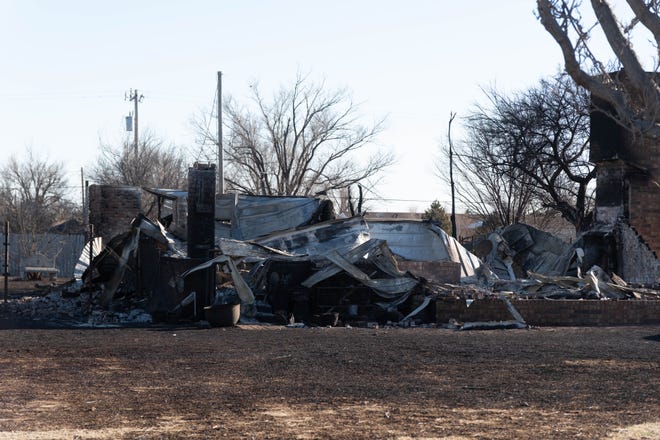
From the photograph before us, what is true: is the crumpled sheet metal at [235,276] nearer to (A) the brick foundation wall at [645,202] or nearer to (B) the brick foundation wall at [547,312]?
(B) the brick foundation wall at [547,312]

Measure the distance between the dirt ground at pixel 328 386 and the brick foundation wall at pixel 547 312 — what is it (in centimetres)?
A: 251

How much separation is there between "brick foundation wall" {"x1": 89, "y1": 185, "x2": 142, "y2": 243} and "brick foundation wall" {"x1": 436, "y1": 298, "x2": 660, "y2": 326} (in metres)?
15.3

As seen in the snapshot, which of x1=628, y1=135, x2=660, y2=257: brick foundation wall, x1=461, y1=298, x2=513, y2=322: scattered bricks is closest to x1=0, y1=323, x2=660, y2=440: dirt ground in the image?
x1=461, y1=298, x2=513, y2=322: scattered bricks

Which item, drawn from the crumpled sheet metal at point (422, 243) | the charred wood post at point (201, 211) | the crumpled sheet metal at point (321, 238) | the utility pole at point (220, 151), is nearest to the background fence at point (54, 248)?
the utility pole at point (220, 151)

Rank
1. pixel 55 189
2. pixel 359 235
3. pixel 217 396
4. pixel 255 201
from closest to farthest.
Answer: pixel 217 396 < pixel 359 235 < pixel 255 201 < pixel 55 189

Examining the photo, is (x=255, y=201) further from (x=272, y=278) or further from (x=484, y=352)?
(x=484, y=352)

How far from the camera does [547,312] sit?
18422mm

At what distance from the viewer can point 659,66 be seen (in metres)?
12.3

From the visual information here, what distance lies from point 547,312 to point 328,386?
383 inches

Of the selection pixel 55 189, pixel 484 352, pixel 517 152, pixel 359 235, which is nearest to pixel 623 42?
pixel 484 352

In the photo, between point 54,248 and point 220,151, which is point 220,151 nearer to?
point 220,151

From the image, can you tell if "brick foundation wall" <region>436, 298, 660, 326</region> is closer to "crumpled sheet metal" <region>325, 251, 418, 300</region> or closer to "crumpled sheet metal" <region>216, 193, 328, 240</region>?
"crumpled sheet metal" <region>325, 251, 418, 300</region>

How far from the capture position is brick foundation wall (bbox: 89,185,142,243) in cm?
3080

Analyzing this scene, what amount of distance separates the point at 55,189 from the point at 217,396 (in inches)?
2233
